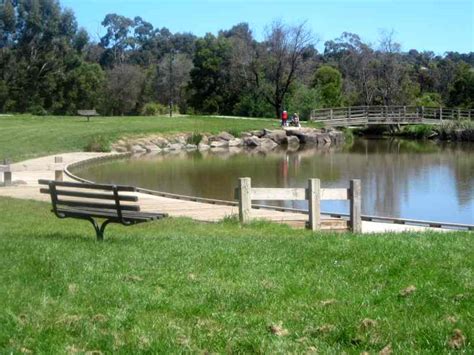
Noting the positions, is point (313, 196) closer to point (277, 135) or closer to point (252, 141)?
point (252, 141)

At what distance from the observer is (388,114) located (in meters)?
63.1

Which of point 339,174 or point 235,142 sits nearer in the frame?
point 339,174

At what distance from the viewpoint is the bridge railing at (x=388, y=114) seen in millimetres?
60312

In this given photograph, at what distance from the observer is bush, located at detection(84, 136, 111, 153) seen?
122ft

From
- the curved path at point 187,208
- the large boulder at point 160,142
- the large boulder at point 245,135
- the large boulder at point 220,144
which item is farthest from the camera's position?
the large boulder at point 245,135

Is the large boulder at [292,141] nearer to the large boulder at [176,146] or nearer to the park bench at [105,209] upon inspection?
the large boulder at [176,146]

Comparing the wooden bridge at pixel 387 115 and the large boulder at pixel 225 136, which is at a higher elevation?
the wooden bridge at pixel 387 115

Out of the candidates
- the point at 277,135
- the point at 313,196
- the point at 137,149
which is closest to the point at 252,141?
the point at 277,135

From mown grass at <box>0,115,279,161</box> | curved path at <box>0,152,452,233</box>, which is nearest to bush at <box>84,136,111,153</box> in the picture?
mown grass at <box>0,115,279,161</box>

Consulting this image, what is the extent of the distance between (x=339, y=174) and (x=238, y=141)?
19.2 meters

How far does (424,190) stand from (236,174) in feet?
27.3

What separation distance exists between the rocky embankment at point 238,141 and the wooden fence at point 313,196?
27153mm

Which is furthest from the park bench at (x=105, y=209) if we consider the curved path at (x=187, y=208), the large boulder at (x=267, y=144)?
the large boulder at (x=267, y=144)

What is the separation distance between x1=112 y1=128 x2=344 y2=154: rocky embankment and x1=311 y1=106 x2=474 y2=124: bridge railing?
A: 5.02m
